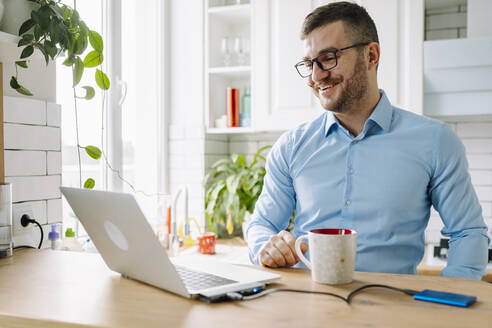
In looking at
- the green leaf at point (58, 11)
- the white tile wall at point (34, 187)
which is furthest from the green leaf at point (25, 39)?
the white tile wall at point (34, 187)

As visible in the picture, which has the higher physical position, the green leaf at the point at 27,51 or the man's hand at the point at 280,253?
the green leaf at the point at 27,51

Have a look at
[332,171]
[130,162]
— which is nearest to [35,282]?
[332,171]

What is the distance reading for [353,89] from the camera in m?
1.54

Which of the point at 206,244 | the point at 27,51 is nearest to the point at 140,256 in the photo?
the point at 27,51

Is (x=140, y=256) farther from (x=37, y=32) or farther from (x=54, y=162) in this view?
(x=54, y=162)

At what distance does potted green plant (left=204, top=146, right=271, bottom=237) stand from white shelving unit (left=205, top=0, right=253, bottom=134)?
0.23m

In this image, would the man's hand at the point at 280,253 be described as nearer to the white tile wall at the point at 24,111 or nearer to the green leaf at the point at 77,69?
the green leaf at the point at 77,69

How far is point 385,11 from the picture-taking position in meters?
2.54

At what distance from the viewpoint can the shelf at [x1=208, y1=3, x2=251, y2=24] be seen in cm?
291

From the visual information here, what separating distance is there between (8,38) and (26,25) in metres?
0.07

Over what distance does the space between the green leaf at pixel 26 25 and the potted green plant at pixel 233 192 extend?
164 centimetres

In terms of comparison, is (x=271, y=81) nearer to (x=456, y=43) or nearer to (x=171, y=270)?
(x=456, y=43)

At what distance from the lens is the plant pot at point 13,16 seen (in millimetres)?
1339

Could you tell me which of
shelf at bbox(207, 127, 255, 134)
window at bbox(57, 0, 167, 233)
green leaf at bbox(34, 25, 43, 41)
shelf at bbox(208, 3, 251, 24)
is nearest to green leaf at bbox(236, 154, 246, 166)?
shelf at bbox(207, 127, 255, 134)
